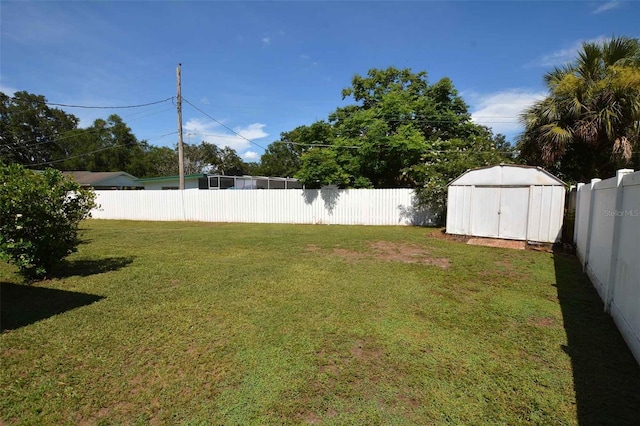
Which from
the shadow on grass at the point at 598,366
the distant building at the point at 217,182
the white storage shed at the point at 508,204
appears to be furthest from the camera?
the distant building at the point at 217,182

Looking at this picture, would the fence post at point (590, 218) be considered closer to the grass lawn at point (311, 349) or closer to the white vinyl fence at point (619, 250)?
the white vinyl fence at point (619, 250)

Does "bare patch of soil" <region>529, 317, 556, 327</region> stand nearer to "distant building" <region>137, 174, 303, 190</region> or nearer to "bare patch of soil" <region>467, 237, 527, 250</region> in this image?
"bare patch of soil" <region>467, 237, 527, 250</region>

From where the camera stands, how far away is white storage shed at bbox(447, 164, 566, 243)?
836 cm

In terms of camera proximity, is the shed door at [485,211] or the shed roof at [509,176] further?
the shed door at [485,211]

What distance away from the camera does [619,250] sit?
352 cm

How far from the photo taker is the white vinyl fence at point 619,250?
291 cm

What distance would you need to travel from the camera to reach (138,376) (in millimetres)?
2580

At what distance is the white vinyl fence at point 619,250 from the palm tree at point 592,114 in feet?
17.1

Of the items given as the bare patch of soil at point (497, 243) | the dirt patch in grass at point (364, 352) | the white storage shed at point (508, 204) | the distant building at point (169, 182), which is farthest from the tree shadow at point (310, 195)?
the dirt patch in grass at point (364, 352)

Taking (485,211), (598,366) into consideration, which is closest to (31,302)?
(598,366)

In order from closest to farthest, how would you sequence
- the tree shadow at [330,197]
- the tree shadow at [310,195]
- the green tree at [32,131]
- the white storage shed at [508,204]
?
1. the white storage shed at [508,204]
2. the tree shadow at [330,197]
3. the tree shadow at [310,195]
4. the green tree at [32,131]

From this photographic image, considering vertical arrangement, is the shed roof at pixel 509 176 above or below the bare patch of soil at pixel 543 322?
above

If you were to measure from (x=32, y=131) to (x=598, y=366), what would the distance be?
52.5 meters

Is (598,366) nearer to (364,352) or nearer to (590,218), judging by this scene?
(364,352)
